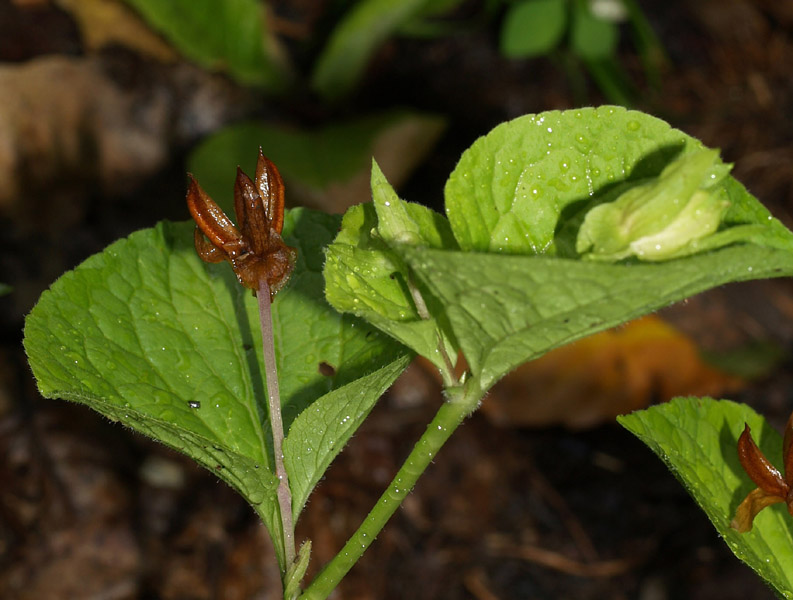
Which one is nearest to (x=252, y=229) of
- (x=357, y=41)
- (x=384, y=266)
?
(x=384, y=266)

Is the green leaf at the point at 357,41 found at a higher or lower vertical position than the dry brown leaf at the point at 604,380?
higher

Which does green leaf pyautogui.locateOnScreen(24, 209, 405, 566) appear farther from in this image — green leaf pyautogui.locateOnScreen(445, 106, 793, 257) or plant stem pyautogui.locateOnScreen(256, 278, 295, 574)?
green leaf pyautogui.locateOnScreen(445, 106, 793, 257)

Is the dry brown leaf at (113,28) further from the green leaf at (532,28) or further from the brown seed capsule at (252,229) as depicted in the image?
the brown seed capsule at (252,229)

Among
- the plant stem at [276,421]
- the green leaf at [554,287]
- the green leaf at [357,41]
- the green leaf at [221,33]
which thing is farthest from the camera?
the green leaf at [221,33]

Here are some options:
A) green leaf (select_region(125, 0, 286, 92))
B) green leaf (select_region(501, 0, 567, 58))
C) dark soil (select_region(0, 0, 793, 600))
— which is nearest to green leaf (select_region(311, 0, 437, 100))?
green leaf (select_region(125, 0, 286, 92))

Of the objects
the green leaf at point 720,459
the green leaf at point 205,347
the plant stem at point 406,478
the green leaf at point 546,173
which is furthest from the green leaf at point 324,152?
the plant stem at point 406,478
